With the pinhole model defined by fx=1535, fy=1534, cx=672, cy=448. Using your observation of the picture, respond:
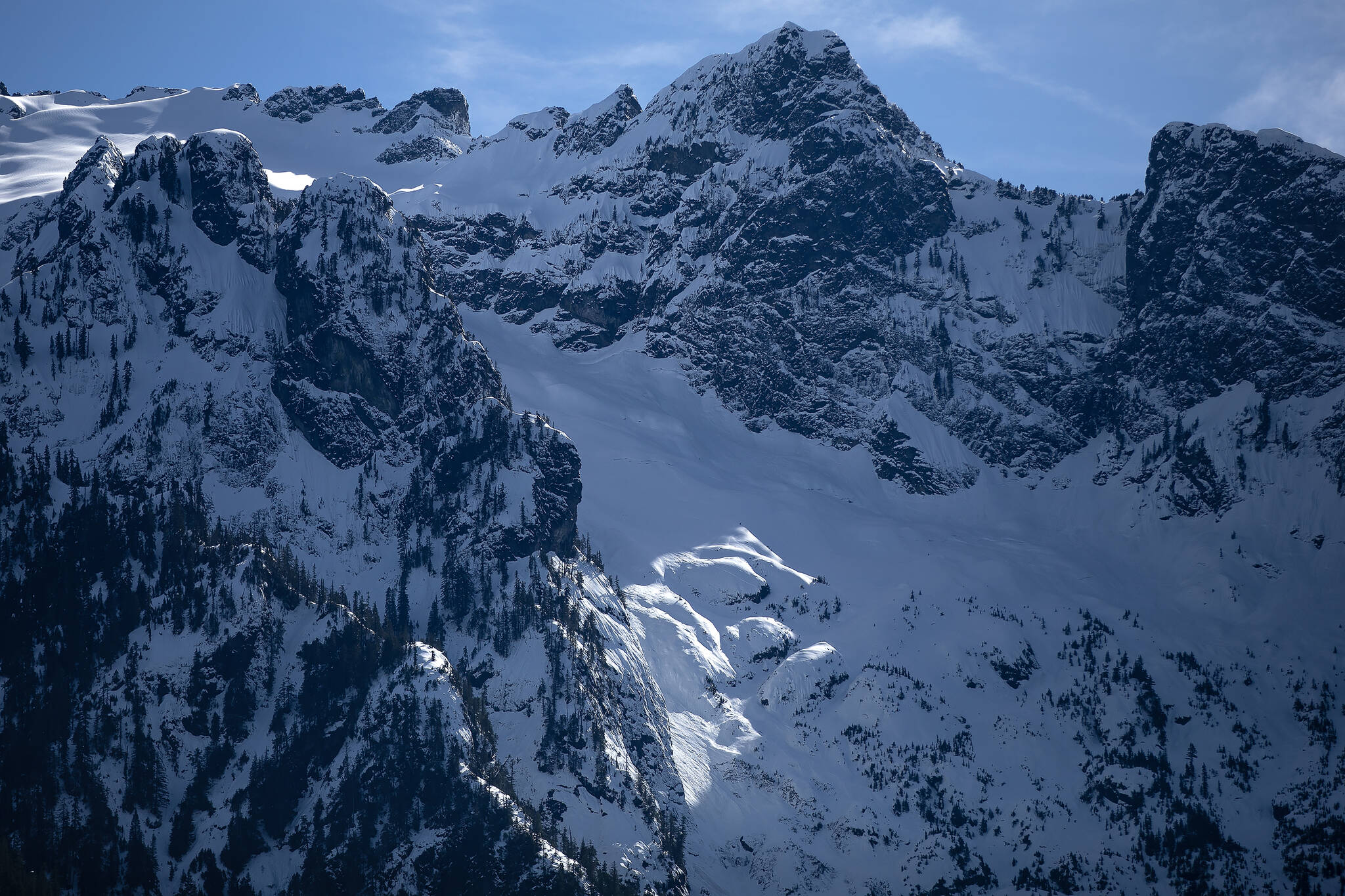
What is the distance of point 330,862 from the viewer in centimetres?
18025

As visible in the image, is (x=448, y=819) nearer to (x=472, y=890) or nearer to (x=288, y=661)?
(x=472, y=890)

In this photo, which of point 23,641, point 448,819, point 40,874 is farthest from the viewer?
point 23,641

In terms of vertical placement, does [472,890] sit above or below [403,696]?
below

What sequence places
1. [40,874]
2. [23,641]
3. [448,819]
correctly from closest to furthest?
[40,874] → [448,819] → [23,641]

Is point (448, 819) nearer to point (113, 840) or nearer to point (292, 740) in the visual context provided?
point (292, 740)

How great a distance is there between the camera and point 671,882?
193 m

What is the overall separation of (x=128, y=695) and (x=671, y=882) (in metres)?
72.3

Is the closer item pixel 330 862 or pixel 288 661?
pixel 330 862

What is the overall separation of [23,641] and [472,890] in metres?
67.7

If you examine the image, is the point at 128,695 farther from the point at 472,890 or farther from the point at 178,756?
the point at 472,890

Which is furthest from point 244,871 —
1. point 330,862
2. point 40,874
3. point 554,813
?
point 554,813

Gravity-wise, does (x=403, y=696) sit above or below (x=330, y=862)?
above

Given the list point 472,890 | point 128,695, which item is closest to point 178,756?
point 128,695

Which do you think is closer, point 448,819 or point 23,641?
point 448,819
